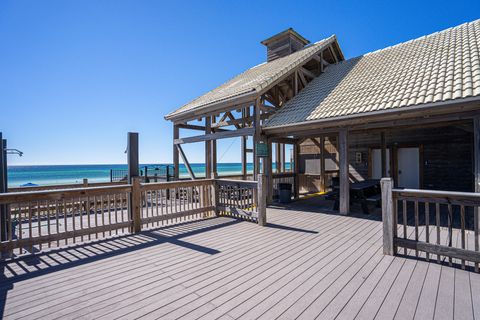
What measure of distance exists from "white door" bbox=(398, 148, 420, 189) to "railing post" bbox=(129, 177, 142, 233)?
34.2 ft

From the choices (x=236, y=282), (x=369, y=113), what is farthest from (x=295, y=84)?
(x=236, y=282)

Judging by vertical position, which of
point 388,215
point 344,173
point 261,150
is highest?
point 261,150

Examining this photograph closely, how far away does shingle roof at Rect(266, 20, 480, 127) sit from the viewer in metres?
5.06

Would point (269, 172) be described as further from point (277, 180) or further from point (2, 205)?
point (2, 205)

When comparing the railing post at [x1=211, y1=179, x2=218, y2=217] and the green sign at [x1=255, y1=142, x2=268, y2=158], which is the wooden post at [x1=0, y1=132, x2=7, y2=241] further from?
the green sign at [x1=255, y1=142, x2=268, y2=158]

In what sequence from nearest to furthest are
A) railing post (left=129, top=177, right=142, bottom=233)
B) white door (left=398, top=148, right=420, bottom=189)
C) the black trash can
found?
railing post (left=129, top=177, right=142, bottom=233), the black trash can, white door (left=398, top=148, right=420, bottom=189)

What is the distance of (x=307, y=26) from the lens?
11961 millimetres

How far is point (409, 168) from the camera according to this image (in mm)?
9398

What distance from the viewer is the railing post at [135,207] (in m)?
4.85

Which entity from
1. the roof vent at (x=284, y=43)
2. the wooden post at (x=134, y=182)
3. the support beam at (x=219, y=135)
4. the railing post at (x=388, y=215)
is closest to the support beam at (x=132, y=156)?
the wooden post at (x=134, y=182)

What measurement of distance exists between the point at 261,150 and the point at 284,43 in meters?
7.40

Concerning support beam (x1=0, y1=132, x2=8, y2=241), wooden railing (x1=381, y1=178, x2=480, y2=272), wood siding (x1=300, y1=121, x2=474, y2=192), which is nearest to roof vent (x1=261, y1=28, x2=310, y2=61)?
wood siding (x1=300, y1=121, x2=474, y2=192)

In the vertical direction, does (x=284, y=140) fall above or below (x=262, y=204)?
above

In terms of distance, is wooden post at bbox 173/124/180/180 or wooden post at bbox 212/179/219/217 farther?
wooden post at bbox 173/124/180/180
